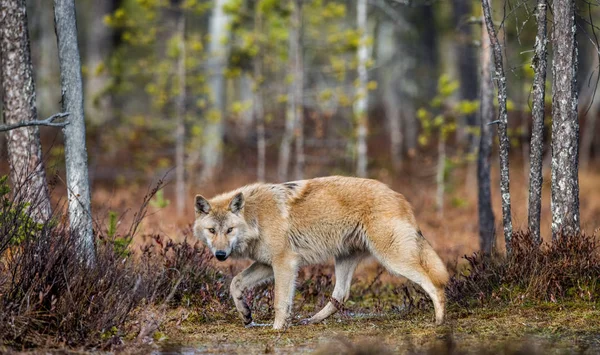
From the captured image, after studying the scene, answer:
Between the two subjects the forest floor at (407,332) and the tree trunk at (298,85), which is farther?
the tree trunk at (298,85)

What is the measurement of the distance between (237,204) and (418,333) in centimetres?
245

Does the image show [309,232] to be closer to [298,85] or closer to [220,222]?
[220,222]

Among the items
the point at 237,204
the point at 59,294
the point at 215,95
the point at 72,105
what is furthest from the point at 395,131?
the point at 59,294

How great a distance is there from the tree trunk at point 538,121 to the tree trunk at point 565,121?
5.6 inches

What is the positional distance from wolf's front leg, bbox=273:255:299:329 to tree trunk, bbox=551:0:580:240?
2963mm

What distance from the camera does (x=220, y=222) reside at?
312 inches

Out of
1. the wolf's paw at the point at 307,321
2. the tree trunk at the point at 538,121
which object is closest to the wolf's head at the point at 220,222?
the wolf's paw at the point at 307,321

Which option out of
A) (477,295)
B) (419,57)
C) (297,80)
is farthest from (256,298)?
(419,57)

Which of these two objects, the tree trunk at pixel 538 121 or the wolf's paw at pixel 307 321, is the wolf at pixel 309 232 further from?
the tree trunk at pixel 538 121

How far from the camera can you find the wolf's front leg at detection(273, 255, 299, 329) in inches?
307

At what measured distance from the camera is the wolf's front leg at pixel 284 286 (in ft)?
25.6

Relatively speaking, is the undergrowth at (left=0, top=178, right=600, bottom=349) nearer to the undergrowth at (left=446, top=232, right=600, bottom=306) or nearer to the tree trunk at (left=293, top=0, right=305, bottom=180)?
the undergrowth at (left=446, top=232, right=600, bottom=306)

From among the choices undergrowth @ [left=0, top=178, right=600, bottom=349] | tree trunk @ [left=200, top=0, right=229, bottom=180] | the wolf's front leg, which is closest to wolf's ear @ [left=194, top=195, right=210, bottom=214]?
undergrowth @ [left=0, top=178, right=600, bottom=349]

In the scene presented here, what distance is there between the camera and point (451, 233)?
15.9 meters
